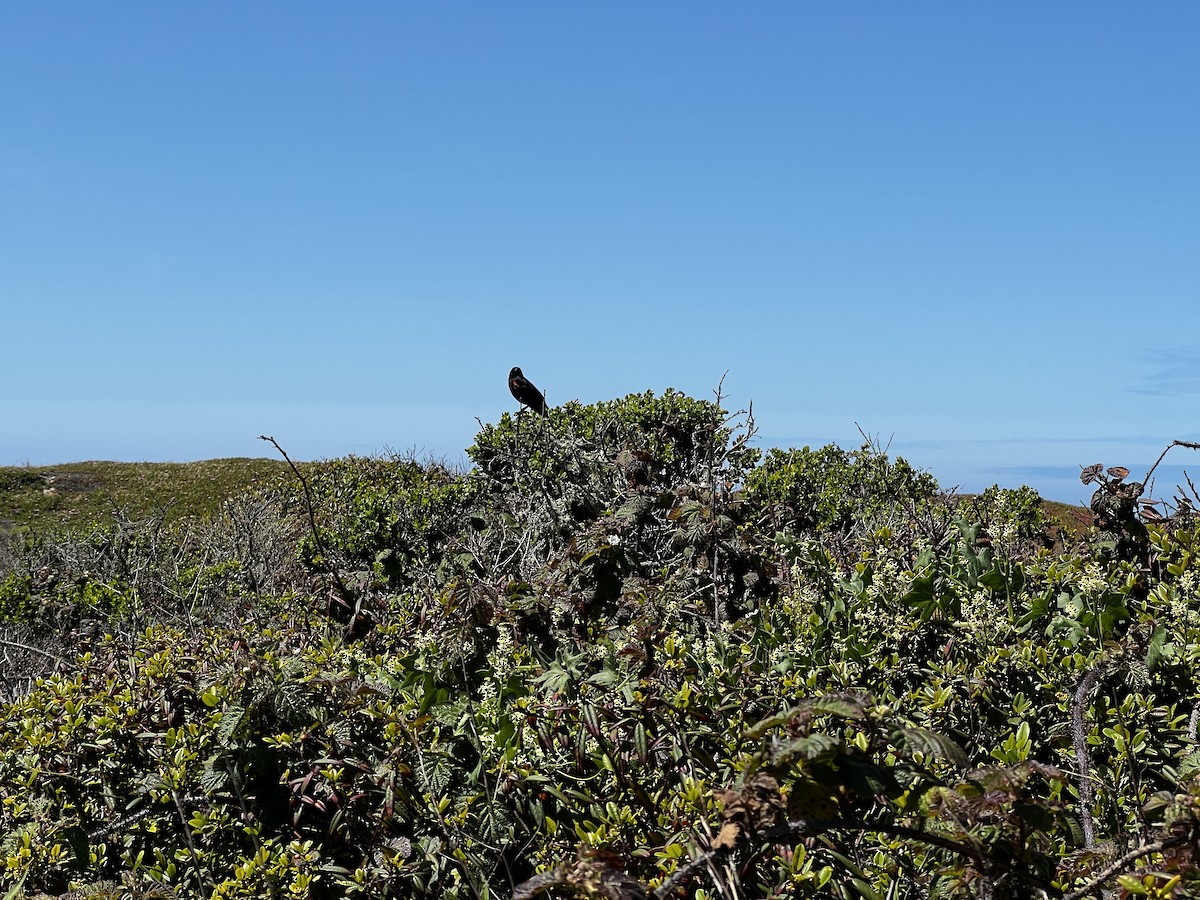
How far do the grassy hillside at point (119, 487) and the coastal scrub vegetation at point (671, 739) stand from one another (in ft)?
60.4

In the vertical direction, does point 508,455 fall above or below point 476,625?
above

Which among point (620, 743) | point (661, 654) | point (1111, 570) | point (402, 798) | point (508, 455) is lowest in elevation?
point (402, 798)

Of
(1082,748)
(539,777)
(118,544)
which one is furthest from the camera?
(118,544)

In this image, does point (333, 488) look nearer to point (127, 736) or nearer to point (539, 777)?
point (127, 736)

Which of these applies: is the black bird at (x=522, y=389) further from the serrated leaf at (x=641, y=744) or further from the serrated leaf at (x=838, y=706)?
the serrated leaf at (x=838, y=706)

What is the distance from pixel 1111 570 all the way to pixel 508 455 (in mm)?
5691

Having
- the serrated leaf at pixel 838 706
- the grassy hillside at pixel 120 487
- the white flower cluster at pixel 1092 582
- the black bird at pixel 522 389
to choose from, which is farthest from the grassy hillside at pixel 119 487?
the serrated leaf at pixel 838 706

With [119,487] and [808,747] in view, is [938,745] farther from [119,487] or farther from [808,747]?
[119,487]

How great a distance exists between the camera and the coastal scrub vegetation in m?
1.91

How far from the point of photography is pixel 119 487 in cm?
2534

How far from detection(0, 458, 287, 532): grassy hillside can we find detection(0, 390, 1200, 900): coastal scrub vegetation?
Result: 18406 mm

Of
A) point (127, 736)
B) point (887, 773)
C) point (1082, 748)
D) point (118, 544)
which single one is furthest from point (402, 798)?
point (118, 544)

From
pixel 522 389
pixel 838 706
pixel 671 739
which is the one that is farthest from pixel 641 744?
pixel 522 389

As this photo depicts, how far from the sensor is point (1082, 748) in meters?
2.18
